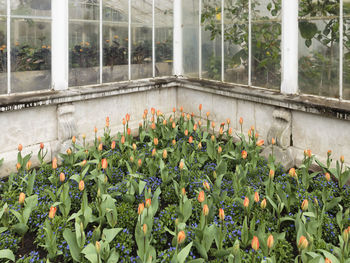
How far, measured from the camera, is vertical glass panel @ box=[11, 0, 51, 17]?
3812 millimetres

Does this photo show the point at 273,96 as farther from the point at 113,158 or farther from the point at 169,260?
the point at 169,260

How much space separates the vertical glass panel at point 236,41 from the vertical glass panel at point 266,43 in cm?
14

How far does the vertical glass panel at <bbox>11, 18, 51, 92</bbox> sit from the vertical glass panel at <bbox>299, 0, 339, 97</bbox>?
306cm

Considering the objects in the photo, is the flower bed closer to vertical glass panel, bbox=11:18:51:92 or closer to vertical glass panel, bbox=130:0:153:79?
vertical glass panel, bbox=11:18:51:92

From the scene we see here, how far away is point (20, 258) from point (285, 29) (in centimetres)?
360

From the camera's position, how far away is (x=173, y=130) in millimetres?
4383

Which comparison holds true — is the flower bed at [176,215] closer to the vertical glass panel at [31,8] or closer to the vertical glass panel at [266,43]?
the vertical glass panel at [266,43]

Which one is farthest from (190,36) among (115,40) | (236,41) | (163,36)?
(115,40)

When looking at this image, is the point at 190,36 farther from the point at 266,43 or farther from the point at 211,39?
the point at 266,43


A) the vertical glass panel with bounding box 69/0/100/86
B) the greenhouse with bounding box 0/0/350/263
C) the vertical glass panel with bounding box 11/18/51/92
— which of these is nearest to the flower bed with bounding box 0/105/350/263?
the greenhouse with bounding box 0/0/350/263

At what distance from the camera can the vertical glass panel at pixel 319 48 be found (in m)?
3.67

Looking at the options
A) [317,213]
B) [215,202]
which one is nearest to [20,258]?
[215,202]

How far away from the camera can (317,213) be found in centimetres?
258

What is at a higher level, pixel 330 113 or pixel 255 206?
pixel 330 113
